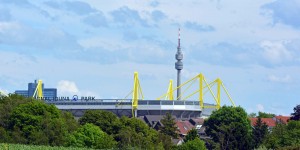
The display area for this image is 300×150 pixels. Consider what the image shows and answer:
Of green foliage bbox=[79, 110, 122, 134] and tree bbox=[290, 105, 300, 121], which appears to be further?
tree bbox=[290, 105, 300, 121]

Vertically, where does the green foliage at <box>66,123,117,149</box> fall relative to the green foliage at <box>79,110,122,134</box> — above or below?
below

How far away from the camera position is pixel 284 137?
355 feet

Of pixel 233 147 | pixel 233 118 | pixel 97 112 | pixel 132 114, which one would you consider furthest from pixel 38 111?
pixel 132 114

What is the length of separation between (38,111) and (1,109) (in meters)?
6.74

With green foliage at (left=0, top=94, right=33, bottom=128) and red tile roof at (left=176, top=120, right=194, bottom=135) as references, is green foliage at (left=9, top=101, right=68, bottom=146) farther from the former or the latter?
red tile roof at (left=176, top=120, right=194, bottom=135)

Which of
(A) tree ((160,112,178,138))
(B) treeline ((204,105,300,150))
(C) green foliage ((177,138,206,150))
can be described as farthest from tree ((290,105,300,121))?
(C) green foliage ((177,138,206,150))

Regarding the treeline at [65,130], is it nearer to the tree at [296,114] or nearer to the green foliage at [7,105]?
the green foliage at [7,105]

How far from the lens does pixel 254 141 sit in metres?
121

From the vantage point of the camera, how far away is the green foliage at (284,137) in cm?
10537

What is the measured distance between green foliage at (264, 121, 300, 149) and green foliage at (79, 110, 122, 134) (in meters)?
17.5

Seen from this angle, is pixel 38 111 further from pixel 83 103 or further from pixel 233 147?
pixel 83 103

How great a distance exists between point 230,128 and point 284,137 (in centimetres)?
1290

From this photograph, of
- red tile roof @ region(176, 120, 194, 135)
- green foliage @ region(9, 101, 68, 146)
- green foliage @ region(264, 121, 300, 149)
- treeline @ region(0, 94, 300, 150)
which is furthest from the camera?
red tile roof @ region(176, 120, 194, 135)

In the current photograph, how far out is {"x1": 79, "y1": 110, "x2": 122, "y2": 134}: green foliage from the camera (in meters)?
106
